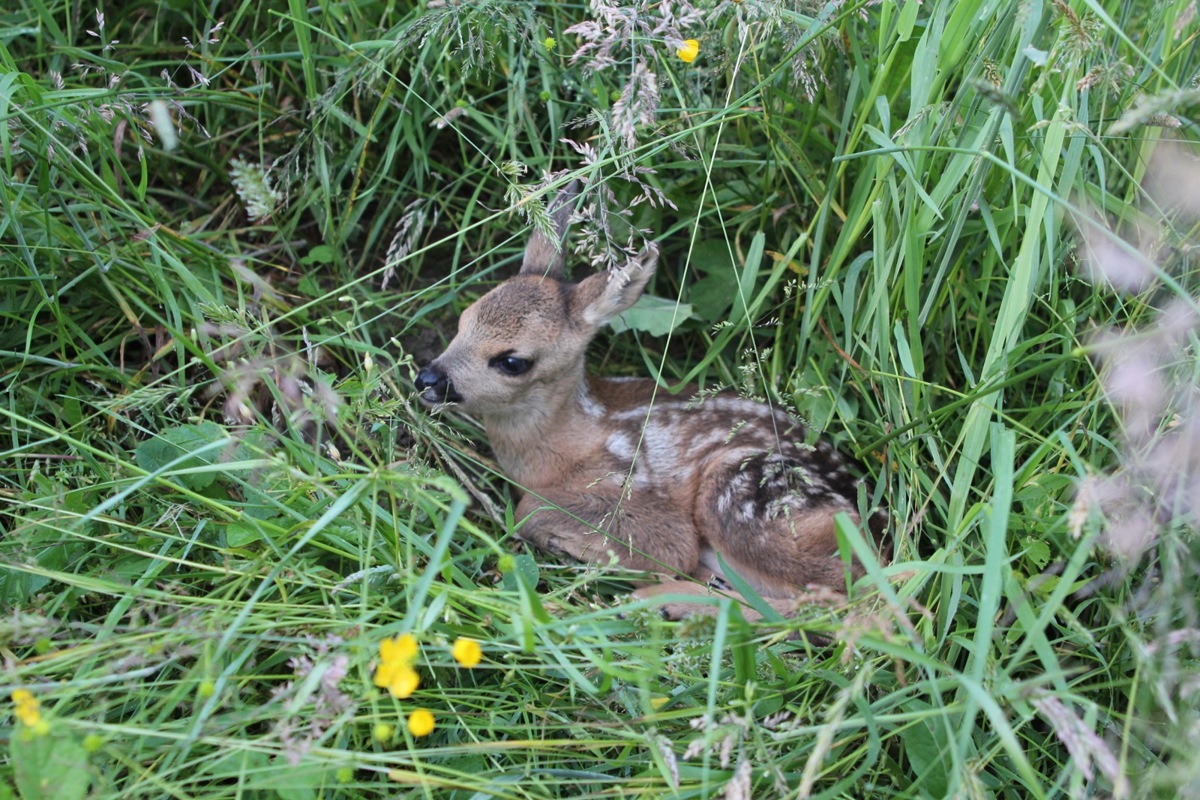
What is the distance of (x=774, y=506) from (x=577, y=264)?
141 centimetres

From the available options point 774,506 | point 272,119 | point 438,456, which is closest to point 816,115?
point 774,506

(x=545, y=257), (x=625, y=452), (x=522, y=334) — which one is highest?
(x=545, y=257)

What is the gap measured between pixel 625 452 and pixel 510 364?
1.94 feet

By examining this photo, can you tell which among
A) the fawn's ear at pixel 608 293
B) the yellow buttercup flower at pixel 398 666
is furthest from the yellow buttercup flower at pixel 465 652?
the fawn's ear at pixel 608 293

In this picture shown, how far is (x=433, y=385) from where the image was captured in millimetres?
3301

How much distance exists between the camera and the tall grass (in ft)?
6.61

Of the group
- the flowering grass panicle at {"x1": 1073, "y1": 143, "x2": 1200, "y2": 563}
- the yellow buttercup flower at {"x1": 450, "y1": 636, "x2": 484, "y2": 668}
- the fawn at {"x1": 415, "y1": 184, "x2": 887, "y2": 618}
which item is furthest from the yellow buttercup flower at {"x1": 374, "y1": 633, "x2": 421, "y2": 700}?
the fawn at {"x1": 415, "y1": 184, "x2": 887, "y2": 618}

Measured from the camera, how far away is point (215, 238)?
12.1 ft

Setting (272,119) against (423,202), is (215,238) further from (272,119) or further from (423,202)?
(423,202)

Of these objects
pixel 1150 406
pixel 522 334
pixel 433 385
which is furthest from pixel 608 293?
pixel 1150 406

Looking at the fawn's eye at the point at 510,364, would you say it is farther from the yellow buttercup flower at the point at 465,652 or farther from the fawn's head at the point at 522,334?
the yellow buttercup flower at the point at 465,652

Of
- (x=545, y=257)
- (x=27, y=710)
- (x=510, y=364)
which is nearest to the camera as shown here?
(x=27, y=710)

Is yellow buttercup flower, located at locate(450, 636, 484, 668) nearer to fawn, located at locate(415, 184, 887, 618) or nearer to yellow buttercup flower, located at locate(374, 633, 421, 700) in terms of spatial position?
yellow buttercup flower, located at locate(374, 633, 421, 700)

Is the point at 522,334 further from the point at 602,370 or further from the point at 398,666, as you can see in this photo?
the point at 398,666
